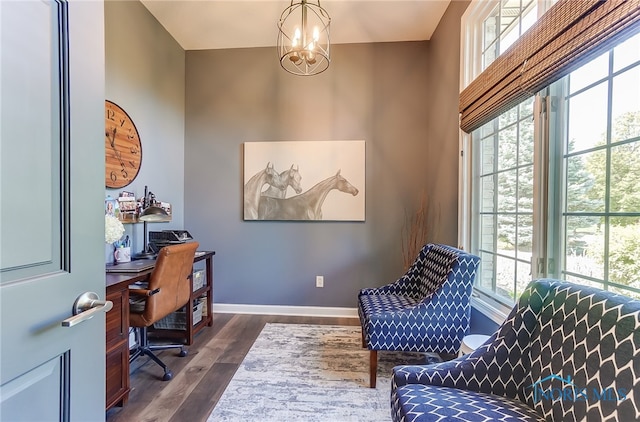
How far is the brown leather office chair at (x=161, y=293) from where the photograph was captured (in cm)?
184

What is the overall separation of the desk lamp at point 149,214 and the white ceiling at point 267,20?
166 cm

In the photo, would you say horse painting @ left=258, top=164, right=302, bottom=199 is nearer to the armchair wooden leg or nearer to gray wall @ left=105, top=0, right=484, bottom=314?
gray wall @ left=105, top=0, right=484, bottom=314

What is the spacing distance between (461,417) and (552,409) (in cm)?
29

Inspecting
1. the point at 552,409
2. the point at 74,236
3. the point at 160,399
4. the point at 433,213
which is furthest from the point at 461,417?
the point at 433,213

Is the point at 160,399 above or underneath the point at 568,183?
underneath

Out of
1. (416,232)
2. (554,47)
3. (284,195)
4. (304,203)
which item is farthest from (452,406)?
(284,195)

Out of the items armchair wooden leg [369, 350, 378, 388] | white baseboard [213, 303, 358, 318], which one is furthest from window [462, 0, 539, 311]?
white baseboard [213, 303, 358, 318]

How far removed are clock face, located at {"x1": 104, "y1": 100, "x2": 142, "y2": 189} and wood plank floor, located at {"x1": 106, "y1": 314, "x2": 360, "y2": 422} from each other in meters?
1.40

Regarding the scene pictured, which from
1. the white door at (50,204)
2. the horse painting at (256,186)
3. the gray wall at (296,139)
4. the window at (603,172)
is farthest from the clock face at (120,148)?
the window at (603,172)

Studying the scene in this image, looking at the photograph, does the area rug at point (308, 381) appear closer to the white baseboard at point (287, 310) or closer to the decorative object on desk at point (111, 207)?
the white baseboard at point (287, 310)

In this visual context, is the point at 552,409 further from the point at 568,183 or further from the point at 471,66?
the point at 471,66

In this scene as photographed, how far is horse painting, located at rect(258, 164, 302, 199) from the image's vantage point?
10.1 feet

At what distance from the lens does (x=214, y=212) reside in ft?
10.5

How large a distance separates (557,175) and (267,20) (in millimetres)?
2673
